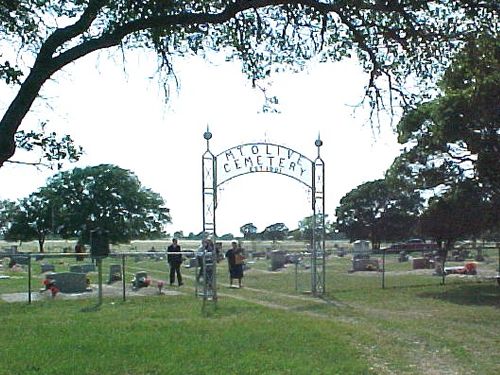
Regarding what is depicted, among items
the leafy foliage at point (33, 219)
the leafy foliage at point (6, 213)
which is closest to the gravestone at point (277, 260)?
the leafy foliage at point (33, 219)

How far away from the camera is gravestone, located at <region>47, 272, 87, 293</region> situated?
2433cm

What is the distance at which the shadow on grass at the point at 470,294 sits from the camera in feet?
71.5

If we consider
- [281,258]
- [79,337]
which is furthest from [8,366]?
[281,258]

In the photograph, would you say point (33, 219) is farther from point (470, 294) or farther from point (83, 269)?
point (470, 294)

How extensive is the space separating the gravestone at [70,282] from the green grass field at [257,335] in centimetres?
190

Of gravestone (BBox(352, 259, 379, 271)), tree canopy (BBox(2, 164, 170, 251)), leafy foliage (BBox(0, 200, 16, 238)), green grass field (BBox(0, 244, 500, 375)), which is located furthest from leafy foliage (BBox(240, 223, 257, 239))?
leafy foliage (BBox(0, 200, 16, 238))

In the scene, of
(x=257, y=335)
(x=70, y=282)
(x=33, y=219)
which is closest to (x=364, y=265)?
(x=70, y=282)

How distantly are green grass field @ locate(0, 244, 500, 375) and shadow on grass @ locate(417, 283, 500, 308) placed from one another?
8 centimetres

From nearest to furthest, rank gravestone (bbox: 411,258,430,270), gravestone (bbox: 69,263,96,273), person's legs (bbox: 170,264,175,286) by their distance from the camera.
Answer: person's legs (bbox: 170,264,175,286) → gravestone (bbox: 69,263,96,273) → gravestone (bbox: 411,258,430,270)

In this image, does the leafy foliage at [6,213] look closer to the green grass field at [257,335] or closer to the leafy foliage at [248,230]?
the leafy foliage at [248,230]

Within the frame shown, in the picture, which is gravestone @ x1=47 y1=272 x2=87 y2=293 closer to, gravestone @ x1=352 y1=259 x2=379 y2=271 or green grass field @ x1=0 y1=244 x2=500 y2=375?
green grass field @ x1=0 y1=244 x2=500 y2=375

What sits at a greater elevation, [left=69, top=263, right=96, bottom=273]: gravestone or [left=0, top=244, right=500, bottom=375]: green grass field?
[left=69, top=263, right=96, bottom=273]: gravestone

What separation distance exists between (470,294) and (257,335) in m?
12.9

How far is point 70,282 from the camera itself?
24516 mm
